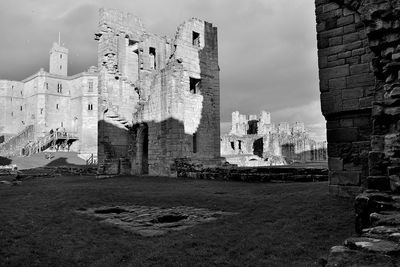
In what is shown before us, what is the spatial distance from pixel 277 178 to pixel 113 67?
16999mm

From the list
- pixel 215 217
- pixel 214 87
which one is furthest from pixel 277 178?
pixel 214 87

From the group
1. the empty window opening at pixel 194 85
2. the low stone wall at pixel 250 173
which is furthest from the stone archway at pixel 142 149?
the low stone wall at pixel 250 173

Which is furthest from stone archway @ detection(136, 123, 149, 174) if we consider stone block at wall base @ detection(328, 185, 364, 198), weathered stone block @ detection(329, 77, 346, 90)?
stone block at wall base @ detection(328, 185, 364, 198)

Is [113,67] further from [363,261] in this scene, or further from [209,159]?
[363,261]

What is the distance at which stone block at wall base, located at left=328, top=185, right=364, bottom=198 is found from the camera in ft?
25.7

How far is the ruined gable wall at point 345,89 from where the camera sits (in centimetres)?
812

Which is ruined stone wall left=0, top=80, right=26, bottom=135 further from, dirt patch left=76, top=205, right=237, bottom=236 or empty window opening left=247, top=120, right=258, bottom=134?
dirt patch left=76, top=205, right=237, bottom=236

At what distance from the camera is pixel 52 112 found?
220 ft

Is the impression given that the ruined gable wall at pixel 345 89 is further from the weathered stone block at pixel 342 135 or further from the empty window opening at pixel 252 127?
the empty window opening at pixel 252 127

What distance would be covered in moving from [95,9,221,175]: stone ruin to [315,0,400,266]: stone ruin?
38.4 ft

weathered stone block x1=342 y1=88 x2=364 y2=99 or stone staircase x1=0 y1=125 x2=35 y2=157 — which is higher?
stone staircase x1=0 y1=125 x2=35 y2=157

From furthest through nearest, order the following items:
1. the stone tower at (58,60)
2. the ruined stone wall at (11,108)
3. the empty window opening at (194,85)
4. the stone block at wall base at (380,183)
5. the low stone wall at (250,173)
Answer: the stone tower at (58,60), the ruined stone wall at (11,108), the empty window opening at (194,85), the low stone wall at (250,173), the stone block at wall base at (380,183)

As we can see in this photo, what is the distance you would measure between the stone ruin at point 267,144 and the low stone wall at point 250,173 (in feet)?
60.0

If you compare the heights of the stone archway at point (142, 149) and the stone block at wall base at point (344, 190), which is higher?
the stone archway at point (142, 149)
